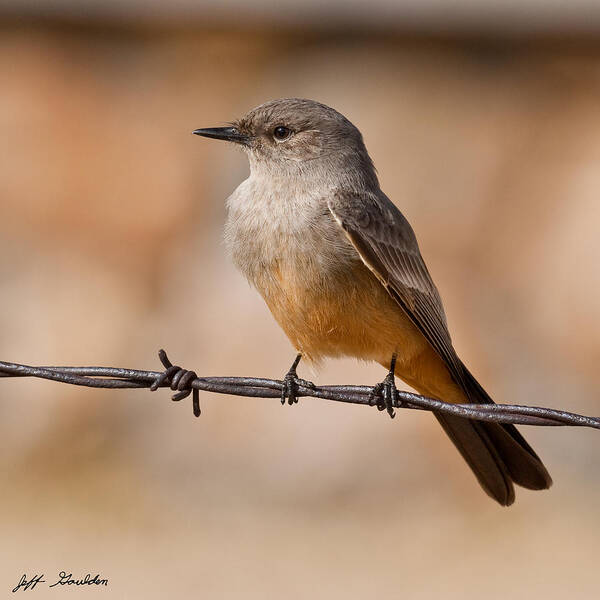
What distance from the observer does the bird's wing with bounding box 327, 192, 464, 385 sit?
4.53 metres

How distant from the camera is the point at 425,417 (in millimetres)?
8898

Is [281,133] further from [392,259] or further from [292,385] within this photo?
[292,385]

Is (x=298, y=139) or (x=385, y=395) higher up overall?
(x=298, y=139)

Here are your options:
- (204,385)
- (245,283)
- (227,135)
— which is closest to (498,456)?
(204,385)

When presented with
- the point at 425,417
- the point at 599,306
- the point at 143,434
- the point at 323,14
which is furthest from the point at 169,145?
the point at 599,306

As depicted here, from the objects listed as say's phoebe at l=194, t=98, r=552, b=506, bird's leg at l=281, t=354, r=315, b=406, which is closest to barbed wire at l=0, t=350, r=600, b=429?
bird's leg at l=281, t=354, r=315, b=406

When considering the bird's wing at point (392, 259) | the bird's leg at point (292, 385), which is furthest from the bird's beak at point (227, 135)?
the bird's leg at point (292, 385)

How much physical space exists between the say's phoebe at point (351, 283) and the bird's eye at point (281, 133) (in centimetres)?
7

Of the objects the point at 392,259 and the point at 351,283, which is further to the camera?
the point at 392,259

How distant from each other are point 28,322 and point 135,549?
254cm

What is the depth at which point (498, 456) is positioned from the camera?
436 cm

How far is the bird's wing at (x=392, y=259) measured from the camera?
14.9 ft

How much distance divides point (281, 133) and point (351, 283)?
3.76 feet

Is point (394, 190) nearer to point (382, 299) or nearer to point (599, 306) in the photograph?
point (599, 306)
